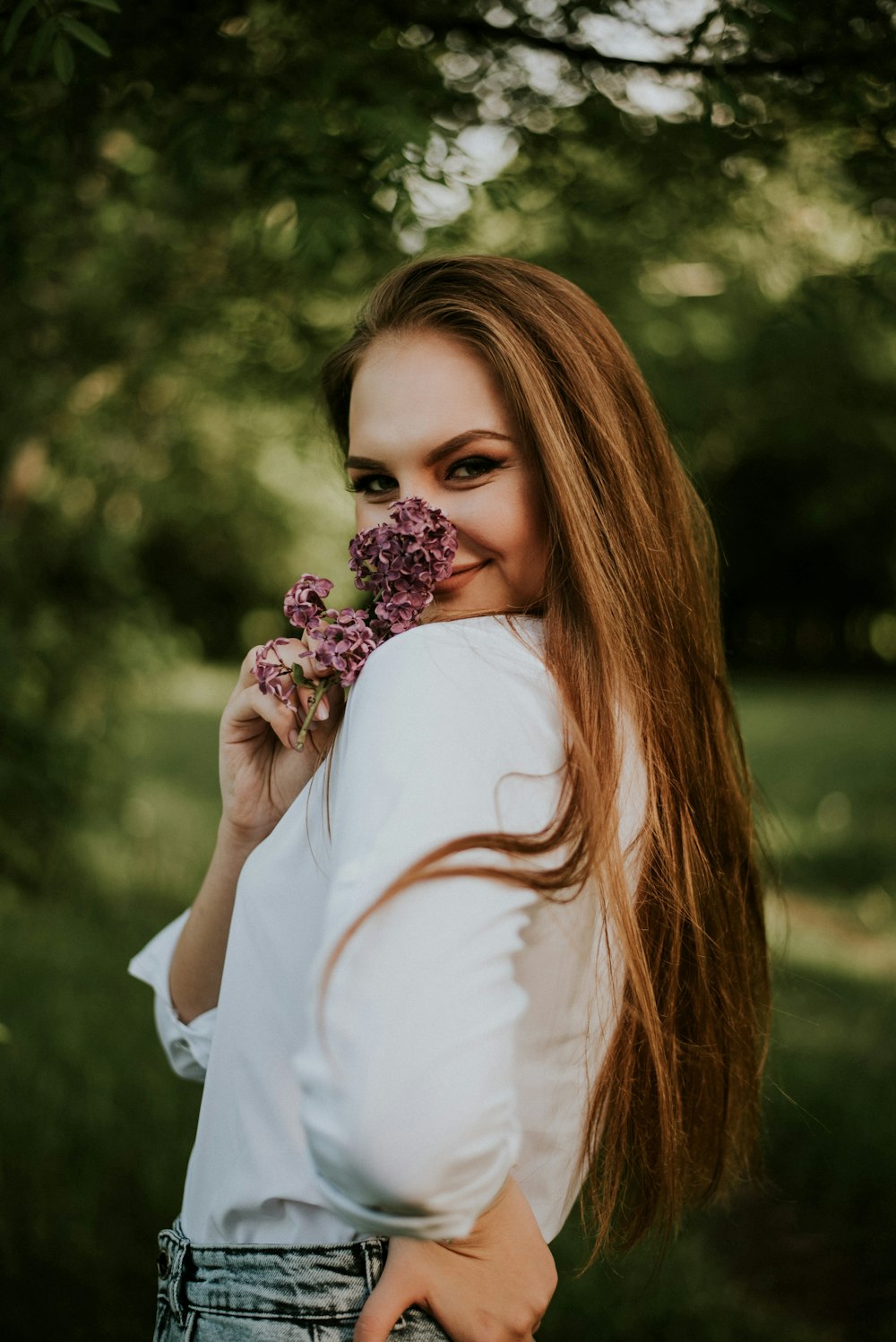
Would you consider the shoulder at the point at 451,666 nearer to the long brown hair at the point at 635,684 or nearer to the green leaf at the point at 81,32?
the long brown hair at the point at 635,684

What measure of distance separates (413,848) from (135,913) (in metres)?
6.04

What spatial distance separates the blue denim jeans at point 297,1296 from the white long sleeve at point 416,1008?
1.19 ft

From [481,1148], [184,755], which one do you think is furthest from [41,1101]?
[184,755]

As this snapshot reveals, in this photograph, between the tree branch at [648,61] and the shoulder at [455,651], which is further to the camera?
the tree branch at [648,61]

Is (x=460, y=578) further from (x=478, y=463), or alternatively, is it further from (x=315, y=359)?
(x=315, y=359)

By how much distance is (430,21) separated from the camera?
269cm

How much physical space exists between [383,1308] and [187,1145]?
3168 millimetres

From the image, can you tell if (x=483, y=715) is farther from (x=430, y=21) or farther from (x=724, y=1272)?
(x=724, y=1272)

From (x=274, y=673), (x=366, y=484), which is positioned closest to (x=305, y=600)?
(x=274, y=673)

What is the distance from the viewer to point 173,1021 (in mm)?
1970

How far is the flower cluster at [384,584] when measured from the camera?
4.99 ft

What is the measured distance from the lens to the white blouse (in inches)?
40.8

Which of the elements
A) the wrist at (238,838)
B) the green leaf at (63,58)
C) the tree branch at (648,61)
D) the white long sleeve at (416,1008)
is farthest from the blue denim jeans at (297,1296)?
the tree branch at (648,61)

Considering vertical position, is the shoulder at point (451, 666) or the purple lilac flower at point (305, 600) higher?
the shoulder at point (451, 666)
